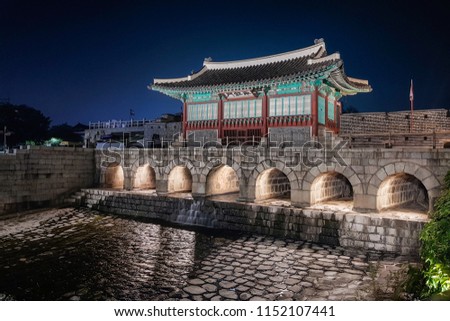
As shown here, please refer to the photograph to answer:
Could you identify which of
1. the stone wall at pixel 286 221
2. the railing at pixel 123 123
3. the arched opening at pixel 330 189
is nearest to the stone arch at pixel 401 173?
the stone wall at pixel 286 221

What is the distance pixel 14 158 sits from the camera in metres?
17.3

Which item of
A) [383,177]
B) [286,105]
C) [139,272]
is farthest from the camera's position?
[286,105]

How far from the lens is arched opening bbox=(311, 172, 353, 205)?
47.7 ft

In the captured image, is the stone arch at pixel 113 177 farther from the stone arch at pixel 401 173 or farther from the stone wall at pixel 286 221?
the stone arch at pixel 401 173

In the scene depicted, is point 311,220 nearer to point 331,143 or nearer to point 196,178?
point 331,143

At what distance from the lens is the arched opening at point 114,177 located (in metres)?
22.0

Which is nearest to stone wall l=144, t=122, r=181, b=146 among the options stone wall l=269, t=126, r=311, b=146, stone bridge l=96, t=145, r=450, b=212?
stone bridge l=96, t=145, r=450, b=212

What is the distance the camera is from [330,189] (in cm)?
1625

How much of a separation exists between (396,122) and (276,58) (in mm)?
10214

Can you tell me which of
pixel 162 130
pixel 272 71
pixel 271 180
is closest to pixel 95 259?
pixel 271 180

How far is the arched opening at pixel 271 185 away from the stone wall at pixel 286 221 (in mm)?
1989

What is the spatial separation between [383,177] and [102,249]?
39.1 feet

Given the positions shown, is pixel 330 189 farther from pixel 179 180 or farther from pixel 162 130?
pixel 162 130
